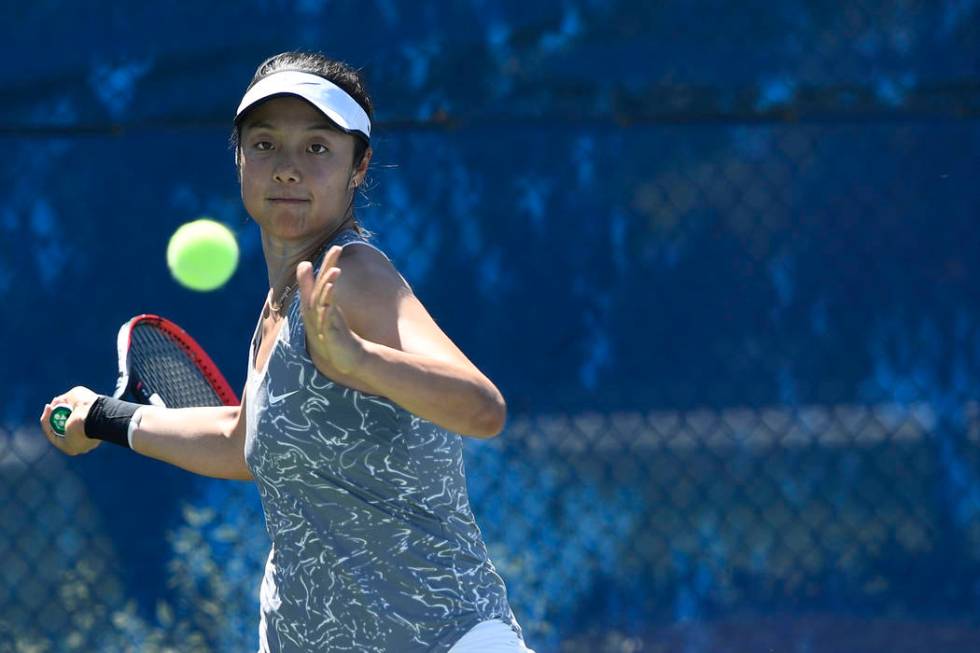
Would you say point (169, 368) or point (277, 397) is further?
point (169, 368)

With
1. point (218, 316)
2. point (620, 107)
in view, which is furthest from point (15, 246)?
point (620, 107)

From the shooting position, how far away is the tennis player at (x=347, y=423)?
183 cm

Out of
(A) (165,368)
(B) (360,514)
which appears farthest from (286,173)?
(A) (165,368)

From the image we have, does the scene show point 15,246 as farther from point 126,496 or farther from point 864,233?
point 864,233

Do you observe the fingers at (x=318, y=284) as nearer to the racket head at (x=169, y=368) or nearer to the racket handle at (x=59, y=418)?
the racket handle at (x=59, y=418)

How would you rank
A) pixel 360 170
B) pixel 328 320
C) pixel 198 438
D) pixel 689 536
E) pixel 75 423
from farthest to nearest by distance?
pixel 689 536, pixel 75 423, pixel 198 438, pixel 360 170, pixel 328 320

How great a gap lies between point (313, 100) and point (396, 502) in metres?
0.58

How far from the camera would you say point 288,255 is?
2150 mm

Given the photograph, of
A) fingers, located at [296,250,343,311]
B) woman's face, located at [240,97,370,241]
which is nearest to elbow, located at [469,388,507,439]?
fingers, located at [296,250,343,311]

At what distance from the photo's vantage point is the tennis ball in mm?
3432

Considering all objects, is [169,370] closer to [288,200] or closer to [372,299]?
[288,200]

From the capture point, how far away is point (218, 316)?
3.45 meters

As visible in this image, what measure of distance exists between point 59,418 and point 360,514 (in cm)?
85

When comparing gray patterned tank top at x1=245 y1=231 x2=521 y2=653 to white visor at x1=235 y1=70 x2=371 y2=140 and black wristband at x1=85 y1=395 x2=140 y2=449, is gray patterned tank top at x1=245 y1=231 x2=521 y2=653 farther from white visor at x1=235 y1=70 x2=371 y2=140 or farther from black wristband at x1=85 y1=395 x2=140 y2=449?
black wristband at x1=85 y1=395 x2=140 y2=449
